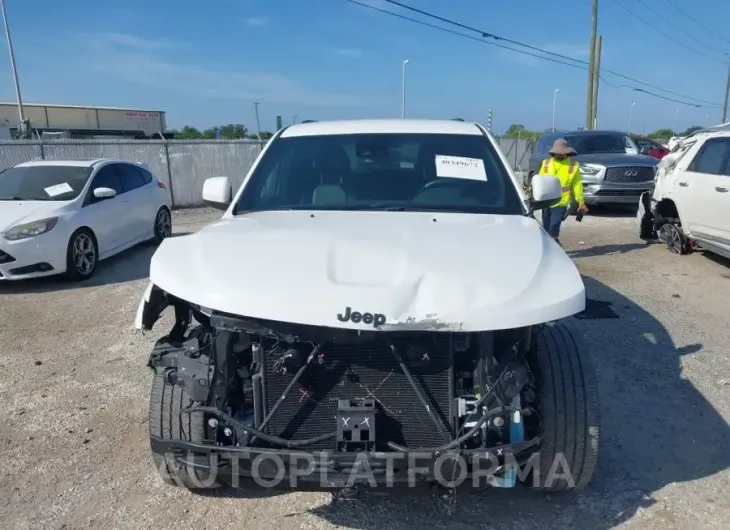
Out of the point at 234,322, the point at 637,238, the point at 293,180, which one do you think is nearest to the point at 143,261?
the point at 293,180

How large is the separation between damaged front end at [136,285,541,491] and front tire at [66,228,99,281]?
5.92m

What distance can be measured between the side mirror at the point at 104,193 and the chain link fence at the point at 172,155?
5690mm

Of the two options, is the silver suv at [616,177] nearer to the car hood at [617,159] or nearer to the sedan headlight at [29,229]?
the car hood at [617,159]

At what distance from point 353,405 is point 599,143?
44.1 ft

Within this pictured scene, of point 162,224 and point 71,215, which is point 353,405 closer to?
point 71,215

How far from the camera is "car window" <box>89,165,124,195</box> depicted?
887cm

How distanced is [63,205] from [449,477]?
721 centimetres

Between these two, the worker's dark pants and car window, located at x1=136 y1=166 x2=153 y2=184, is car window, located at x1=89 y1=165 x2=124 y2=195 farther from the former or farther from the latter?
the worker's dark pants

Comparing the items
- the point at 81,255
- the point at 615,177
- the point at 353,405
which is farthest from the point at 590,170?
the point at 353,405

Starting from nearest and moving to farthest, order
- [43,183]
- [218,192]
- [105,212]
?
1. [218,192]
2. [43,183]
3. [105,212]

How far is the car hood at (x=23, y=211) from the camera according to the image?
760cm

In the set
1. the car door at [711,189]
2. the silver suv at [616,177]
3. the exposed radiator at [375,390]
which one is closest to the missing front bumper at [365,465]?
the exposed radiator at [375,390]

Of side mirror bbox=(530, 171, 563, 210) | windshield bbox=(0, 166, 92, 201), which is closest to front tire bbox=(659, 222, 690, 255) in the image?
side mirror bbox=(530, 171, 563, 210)

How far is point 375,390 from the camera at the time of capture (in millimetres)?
2639
